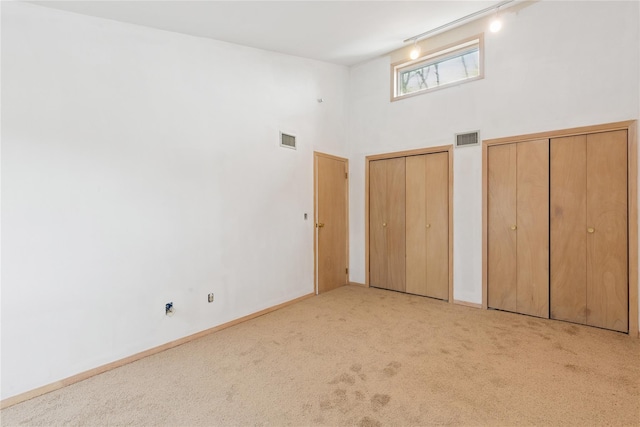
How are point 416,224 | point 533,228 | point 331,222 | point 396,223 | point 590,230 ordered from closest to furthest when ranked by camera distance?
point 590,230 < point 533,228 < point 416,224 < point 396,223 < point 331,222

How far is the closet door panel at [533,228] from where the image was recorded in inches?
133

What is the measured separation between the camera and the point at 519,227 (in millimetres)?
3523

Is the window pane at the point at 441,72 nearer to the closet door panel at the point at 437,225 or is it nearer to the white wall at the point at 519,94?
the white wall at the point at 519,94

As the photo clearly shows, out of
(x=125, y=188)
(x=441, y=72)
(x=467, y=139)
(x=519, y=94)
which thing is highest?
(x=441, y=72)

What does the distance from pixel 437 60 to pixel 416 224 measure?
2.21 m

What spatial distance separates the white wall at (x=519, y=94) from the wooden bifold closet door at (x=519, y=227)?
0.16 m

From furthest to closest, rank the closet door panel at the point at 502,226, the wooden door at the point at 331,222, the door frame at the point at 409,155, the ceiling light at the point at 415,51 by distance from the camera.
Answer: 1. the wooden door at the point at 331,222
2. the door frame at the point at 409,155
3. the ceiling light at the point at 415,51
4. the closet door panel at the point at 502,226

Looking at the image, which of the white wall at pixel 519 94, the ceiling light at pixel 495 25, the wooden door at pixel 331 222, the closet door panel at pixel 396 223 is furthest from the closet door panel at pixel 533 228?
the wooden door at pixel 331 222

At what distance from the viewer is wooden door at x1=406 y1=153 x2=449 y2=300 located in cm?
403

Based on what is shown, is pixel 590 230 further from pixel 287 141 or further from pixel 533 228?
pixel 287 141

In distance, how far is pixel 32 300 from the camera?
207cm

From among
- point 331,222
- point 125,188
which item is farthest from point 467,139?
point 125,188

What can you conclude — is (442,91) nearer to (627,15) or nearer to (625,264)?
(627,15)

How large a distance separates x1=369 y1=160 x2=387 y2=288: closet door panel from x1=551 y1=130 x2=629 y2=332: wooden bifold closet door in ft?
6.64
